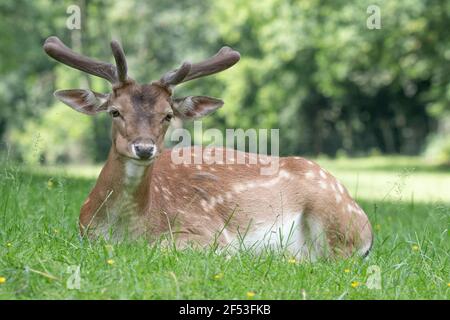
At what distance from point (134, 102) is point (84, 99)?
0.49 meters

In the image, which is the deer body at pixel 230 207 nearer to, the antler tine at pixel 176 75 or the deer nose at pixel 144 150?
the deer nose at pixel 144 150

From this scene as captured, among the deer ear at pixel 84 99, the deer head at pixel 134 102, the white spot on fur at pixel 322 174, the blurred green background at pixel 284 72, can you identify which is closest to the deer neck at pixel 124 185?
the deer head at pixel 134 102

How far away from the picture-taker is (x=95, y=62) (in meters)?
5.61

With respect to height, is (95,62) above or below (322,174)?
above

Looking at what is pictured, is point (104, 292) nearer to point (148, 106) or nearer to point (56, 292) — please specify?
point (56, 292)

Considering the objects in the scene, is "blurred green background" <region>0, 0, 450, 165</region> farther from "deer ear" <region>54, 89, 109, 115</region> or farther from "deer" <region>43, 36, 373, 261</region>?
"deer ear" <region>54, 89, 109, 115</region>

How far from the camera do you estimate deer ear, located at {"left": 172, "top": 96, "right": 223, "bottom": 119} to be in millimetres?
5887

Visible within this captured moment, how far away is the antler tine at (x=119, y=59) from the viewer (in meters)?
5.36

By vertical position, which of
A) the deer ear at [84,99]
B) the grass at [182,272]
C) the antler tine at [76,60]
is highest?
the antler tine at [76,60]

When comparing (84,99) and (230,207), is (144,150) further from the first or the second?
(230,207)

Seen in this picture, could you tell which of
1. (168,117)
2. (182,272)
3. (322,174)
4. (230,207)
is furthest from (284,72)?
(182,272)

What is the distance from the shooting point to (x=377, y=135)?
3941cm

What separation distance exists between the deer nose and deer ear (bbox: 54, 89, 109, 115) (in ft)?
2.17

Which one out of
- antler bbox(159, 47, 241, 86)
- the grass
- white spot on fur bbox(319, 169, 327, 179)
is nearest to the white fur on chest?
the grass
